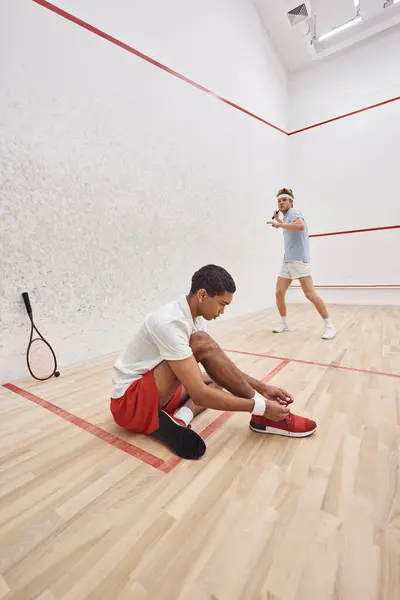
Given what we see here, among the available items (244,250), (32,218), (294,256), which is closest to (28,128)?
(32,218)

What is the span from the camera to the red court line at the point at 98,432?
3.43ft

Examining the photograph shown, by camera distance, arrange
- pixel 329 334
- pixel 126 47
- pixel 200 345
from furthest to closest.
Answer: pixel 329 334
pixel 126 47
pixel 200 345

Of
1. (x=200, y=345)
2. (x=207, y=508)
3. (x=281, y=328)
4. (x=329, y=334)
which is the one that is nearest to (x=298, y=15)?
(x=281, y=328)

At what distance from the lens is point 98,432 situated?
1.24 meters

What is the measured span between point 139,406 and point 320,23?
6084 millimetres

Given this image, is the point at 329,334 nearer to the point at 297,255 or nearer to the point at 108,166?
the point at 297,255

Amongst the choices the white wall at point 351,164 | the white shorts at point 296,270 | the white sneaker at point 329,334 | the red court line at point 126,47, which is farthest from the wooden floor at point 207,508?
the white wall at point 351,164

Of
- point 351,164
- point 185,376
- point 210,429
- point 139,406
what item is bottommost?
point 210,429

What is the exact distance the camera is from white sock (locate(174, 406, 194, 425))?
1.20 m

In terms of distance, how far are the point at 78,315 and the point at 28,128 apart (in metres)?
1.26

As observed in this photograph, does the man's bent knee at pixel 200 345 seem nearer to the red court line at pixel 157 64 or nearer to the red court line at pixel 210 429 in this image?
the red court line at pixel 210 429

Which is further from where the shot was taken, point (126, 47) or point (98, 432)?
point (126, 47)

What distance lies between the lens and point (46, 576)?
640 mm

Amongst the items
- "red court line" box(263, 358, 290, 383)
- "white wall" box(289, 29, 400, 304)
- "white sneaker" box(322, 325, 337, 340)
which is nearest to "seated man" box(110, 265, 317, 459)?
"red court line" box(263, 358, 290, 383)
